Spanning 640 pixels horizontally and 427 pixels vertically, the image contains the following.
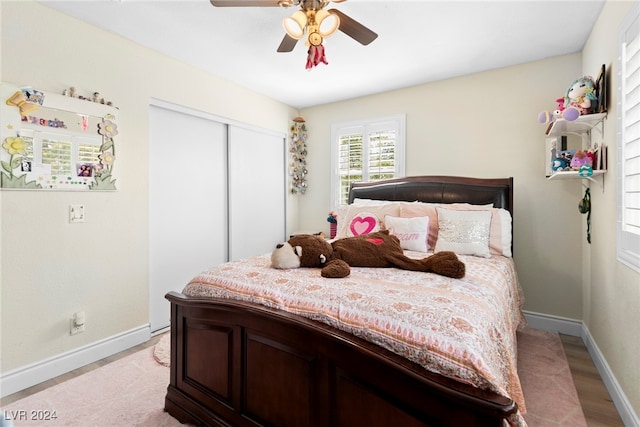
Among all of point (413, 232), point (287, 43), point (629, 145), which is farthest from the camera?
point (413, 232)

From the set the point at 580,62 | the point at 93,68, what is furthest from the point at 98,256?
the point at 580,62

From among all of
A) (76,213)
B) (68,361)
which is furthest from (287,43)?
(68,361)

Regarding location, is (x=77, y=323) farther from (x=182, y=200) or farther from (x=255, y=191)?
(x=255, y=191)

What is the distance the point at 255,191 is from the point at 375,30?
7.22ft

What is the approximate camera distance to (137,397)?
6.41ft

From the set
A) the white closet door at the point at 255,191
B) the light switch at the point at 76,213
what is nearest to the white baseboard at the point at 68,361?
the light switch at the point at 76,213

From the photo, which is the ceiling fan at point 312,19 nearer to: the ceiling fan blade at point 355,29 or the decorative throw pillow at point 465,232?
the ceiling fan blade at point 355,29

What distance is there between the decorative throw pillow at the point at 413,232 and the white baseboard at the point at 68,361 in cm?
229

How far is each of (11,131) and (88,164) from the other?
1.48 feet

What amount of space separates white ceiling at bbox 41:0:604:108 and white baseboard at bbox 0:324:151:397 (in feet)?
7.85

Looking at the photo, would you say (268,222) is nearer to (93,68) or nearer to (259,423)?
(93,68)

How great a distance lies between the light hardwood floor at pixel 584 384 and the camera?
1.76 meters

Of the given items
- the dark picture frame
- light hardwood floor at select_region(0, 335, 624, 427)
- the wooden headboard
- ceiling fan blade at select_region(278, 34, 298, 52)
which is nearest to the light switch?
light hardwood floor at select_region(0, 335, 624, 427)

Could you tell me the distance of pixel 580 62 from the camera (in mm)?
2760
